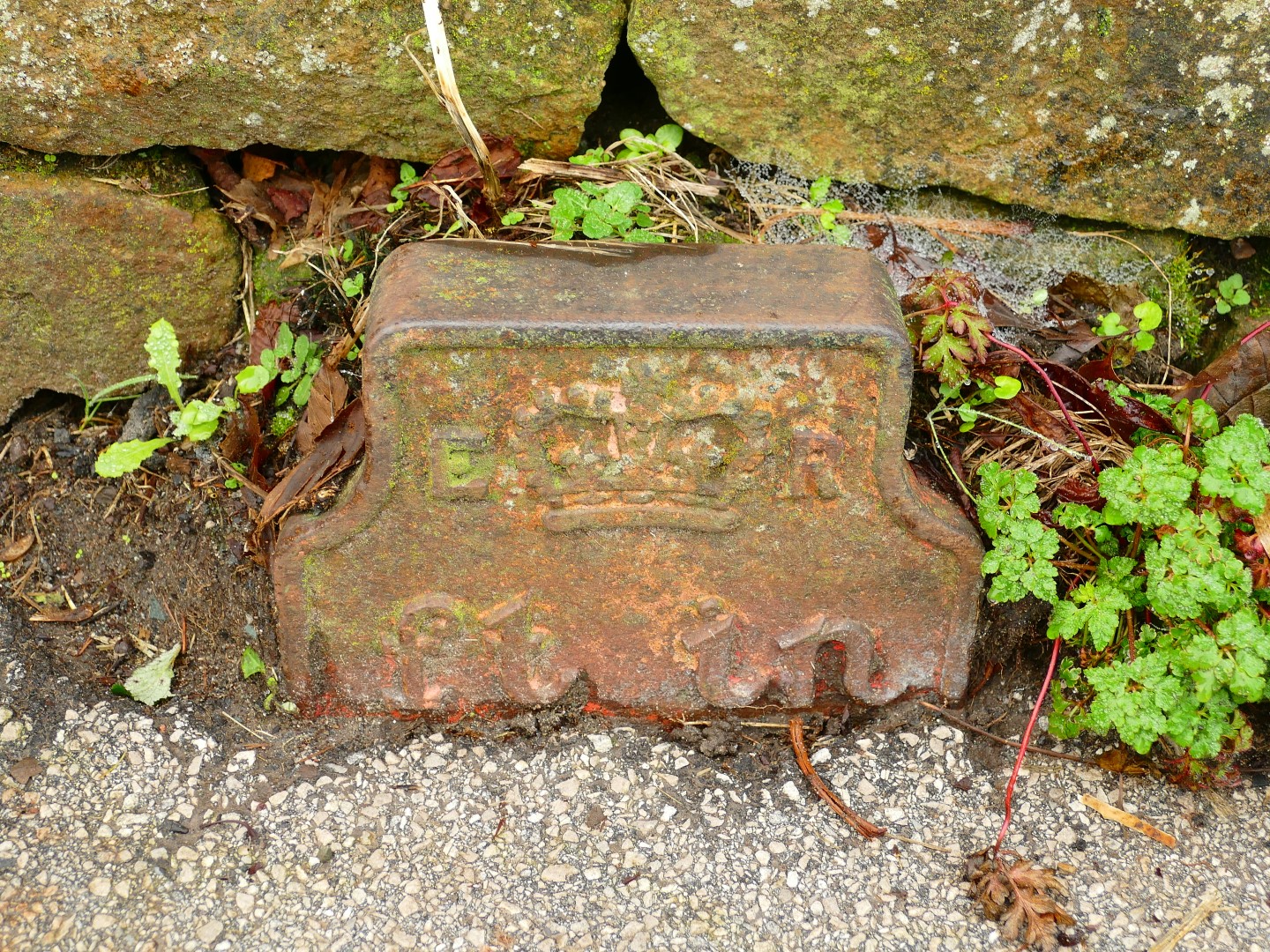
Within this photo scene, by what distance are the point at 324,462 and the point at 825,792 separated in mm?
1034

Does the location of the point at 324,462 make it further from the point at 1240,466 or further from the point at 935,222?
the point at 1240,466

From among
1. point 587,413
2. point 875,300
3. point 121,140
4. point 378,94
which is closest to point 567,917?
point 587,413

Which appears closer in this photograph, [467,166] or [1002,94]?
[1002,94]

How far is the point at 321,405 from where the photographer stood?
1947mm

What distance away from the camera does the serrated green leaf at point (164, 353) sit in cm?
197

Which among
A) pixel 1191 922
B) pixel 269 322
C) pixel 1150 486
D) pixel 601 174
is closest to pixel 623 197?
pixel 601 174

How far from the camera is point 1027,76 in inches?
74.2

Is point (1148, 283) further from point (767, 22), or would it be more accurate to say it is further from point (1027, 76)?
point (767, 22)

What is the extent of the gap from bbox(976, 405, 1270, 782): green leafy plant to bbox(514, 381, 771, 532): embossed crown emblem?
0.45 m

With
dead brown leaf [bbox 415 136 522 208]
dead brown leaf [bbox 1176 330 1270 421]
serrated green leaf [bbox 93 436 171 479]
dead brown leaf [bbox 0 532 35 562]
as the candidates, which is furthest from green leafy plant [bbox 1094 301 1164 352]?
dead brown leaf [bbox 0 532 35 562]

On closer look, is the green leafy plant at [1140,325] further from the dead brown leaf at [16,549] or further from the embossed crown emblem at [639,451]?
the dead brown leaf at [16,549]

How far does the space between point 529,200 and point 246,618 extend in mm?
942

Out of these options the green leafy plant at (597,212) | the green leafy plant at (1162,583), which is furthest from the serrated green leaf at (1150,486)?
the green leafy plant at (597,212)

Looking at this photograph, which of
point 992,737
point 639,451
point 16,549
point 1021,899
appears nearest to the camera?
point 1021,899
